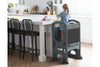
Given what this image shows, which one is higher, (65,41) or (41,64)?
(65,41)

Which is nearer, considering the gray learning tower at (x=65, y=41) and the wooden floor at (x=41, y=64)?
the wooden floor at (x=41, y=64)

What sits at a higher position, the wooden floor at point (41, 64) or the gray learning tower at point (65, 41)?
the gray learning tower at point (65, 41)

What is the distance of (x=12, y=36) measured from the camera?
4.93 meters

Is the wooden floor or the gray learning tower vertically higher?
the gray learning tower

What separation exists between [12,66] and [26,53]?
1.19 m

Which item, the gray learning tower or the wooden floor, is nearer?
the wooden floor

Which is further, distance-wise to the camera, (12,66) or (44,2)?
(44,2)

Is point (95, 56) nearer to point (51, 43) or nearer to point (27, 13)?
point (51, 43)
